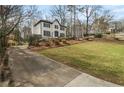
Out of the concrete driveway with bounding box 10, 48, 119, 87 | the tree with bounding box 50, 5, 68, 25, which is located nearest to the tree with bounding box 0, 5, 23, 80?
the concrete driveway with bounding box 10, 48, 119, 87

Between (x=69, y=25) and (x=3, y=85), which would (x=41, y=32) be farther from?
(x=3, y=85)

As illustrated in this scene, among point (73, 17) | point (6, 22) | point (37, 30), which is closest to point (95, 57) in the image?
point (73, 17)

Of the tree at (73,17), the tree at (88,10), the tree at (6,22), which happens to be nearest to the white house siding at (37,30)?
the tree at (6,22)

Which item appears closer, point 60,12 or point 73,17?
point 60,12

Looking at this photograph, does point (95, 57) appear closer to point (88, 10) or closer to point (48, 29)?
point (88, 10)

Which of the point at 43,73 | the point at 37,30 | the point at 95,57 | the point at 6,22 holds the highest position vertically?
the point at 6,22
